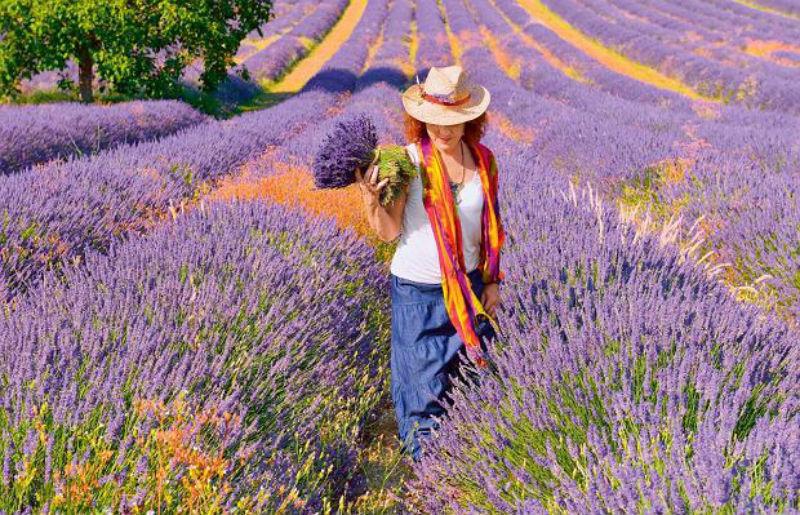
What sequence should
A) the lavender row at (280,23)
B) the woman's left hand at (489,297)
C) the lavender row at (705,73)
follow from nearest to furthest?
the woman's left hand at (489,297)
the lavender row at (705,73)
the lavender row at (280,23)

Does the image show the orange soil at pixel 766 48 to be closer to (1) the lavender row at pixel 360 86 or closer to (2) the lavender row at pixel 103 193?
(1) the lavender row at pixel 360 86

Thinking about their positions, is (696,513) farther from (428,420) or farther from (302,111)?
(302,111)

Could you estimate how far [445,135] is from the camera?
88.4 inches

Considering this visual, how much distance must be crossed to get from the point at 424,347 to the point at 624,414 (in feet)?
2.77

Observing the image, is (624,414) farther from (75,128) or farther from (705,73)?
(705,73)

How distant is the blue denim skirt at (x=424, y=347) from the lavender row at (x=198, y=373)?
22 cm

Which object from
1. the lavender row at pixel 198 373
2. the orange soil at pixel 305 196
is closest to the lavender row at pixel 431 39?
the orange soil at pixel 305 196

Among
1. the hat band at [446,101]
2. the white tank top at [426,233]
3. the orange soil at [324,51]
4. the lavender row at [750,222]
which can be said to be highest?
the hat band at [446,101]

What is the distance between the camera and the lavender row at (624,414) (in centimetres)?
129

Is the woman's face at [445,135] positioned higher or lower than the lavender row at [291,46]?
higher

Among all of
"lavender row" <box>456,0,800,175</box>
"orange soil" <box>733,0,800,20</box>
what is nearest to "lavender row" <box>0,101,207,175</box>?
"lavender row" <box>456,0,800,175</box>

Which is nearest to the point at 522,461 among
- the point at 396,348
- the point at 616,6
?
the point at 396,348

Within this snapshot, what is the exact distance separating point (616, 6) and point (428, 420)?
1363 inches

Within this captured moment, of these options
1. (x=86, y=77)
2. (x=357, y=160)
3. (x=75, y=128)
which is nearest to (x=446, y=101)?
(x=357, y=160)
